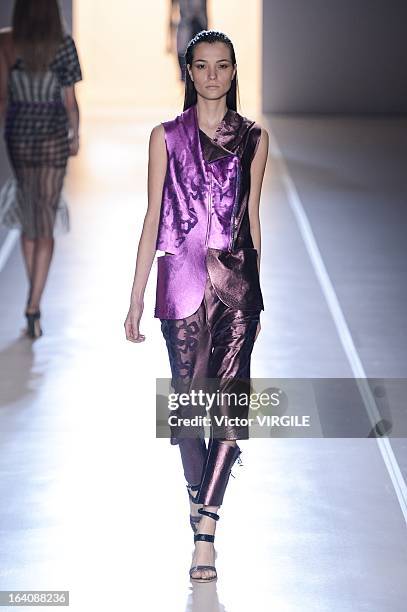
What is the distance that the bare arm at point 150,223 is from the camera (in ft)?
11.1

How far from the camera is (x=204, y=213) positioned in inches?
133

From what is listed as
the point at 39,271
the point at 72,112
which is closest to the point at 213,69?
the point at 72,112

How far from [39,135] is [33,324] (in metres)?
0.82

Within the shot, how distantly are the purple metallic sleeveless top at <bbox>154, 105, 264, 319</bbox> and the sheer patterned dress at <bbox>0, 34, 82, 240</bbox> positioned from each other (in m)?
2.56

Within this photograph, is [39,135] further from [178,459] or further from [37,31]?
[178,459]

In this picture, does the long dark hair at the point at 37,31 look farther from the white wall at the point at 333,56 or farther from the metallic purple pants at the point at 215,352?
the white wall at the point at 333,56

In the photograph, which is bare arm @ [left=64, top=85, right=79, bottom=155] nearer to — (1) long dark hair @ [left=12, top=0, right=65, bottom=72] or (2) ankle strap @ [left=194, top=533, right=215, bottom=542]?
(1) long dark hair @ [left=12, top=0, right=65, bottom=72]

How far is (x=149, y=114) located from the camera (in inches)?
664

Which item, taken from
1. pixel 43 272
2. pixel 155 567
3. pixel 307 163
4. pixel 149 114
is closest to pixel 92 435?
pixel 155 567

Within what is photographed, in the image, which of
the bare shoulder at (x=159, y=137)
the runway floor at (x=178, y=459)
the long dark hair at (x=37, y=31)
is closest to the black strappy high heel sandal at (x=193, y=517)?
the runway floor at (x=178, y=459)

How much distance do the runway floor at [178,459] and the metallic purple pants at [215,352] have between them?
0.43m

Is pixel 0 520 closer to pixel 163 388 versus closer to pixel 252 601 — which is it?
pixel 252 601

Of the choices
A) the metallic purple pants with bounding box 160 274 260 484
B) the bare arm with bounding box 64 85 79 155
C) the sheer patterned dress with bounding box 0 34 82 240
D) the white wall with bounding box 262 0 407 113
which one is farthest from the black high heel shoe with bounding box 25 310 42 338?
the white wall with bounding box 262 0 407 113

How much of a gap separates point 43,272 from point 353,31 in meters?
11.5
